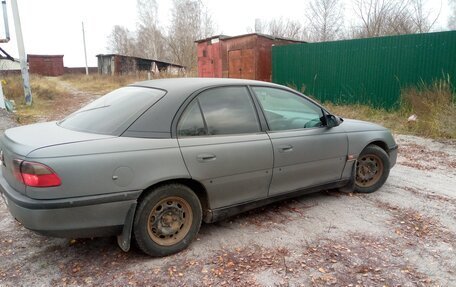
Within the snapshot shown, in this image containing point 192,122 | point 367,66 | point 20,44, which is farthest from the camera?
point 20,44

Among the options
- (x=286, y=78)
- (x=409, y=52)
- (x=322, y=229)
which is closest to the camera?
(x=322, y=229)

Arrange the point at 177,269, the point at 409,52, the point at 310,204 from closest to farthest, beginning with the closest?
1. the point at 177,269
2. the point at 310,204
3. the point at 409,52

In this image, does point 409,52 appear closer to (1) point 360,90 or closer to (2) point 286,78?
(1) point 360,90

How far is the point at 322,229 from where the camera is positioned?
3555 mm

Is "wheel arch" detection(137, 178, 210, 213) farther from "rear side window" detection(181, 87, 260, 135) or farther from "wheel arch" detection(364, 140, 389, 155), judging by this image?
"wheel arch" detection(364, 140, 389, 155)

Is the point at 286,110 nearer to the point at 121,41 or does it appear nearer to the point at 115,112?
the point at 115,112

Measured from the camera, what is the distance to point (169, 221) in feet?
9.91

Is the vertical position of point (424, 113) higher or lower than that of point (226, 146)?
lower

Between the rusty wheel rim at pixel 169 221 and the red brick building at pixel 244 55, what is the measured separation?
12.3 metres

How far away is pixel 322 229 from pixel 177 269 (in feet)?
5.16

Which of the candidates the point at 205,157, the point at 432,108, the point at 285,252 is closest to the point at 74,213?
Answer: the point at 205,157

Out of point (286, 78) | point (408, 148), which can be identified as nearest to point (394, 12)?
point (286, 78)

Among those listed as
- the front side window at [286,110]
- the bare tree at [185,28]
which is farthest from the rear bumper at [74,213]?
the bare tree at [185,28]

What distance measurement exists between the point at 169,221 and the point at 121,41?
6556 centimetres
